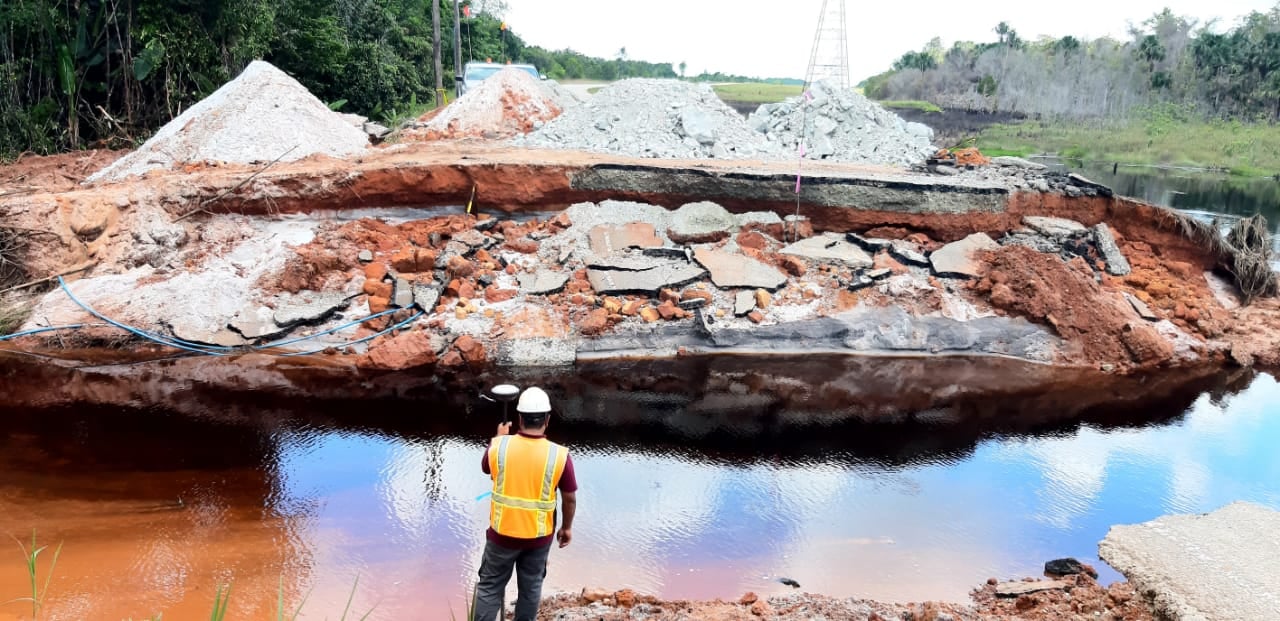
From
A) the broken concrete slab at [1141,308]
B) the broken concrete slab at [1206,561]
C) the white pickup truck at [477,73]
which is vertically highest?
the white pickup truck at [477,73]

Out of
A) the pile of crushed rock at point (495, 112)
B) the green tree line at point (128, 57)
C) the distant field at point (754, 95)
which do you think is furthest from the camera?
the distant field at point (754, 95)

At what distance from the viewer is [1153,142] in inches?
1358

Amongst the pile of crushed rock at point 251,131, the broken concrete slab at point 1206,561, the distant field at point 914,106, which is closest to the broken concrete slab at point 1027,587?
the broken concrete slab at point 1206,561

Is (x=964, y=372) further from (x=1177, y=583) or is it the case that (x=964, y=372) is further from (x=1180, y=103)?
(x=1180, y=103)

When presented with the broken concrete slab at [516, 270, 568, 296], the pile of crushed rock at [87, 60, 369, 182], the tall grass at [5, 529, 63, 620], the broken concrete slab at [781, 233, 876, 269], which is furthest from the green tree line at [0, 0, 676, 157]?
the broken concrete slab at [781, 233, 876, 269]

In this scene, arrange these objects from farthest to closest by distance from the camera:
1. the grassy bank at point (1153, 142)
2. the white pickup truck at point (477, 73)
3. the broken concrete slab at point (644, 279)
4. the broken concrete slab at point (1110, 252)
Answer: the grassy bank at point (1153, 142)
the white pickup truck at point (477, 73)
the broken concrete slab at point (1110, 252)
the broken concrete slab at point (644, 279)

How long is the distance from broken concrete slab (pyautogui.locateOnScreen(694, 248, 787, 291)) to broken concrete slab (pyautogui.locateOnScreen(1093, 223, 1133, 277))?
16.3ft

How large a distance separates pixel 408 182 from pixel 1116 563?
9.47 meters

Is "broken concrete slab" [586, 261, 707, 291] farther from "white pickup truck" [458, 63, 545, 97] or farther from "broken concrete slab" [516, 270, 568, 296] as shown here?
"white pickup truck" [458, 63, 545, 97]

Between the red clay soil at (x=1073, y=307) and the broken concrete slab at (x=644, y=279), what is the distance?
3.97 m

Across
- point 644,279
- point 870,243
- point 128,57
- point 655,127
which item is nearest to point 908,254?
point 870,243

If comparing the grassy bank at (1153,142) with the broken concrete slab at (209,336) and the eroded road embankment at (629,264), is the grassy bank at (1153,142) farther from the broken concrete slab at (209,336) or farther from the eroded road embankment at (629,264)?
the broken concrete slab at (209,336)

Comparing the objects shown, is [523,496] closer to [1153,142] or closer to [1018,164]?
[1018,164]

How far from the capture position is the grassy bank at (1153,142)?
3184 centimetres
